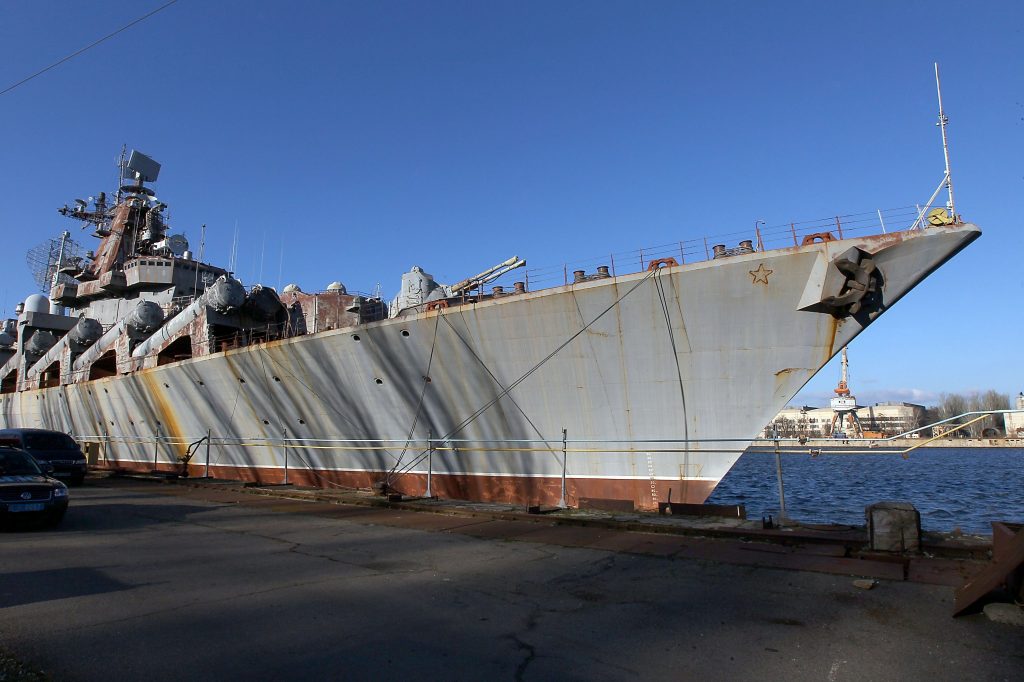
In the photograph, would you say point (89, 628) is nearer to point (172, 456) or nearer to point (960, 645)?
point (960, 645)

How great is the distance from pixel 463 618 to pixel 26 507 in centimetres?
712

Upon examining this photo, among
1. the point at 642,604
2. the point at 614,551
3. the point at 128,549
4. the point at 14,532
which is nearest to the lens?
the point at 642,604

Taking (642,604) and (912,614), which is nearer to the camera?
(912,614)

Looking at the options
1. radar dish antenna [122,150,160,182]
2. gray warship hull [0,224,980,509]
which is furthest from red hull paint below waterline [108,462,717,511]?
radar dish antenna [122,150,160,182]

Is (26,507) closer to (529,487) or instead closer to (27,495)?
(27,495)

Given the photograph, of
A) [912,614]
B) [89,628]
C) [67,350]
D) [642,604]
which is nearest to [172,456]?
[67,350]

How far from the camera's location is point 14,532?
778 cm

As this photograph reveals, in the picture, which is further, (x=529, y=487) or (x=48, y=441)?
(x=48, y=441)

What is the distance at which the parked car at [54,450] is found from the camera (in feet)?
45.9

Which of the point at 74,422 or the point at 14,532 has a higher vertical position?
the point at 74,422

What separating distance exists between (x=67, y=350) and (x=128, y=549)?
2460cm

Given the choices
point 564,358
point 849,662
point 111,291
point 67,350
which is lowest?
point 849,662

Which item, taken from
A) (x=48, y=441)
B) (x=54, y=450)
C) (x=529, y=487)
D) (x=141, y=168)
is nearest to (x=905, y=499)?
(x=529, y=487)

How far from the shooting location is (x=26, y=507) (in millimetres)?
7805
